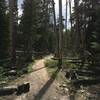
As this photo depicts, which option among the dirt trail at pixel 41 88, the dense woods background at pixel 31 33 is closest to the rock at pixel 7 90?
the dirt trail at pixel 41 88

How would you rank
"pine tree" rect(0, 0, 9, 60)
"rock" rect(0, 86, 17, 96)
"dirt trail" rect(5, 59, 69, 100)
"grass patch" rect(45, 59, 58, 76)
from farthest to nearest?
1. "pine tree" rect(0, 0, 9, 60)
2. "grass patch" rect(45, 59, 58, 76)
3. "rock" rect(0, 86, 17, 96)
4. "dirt trail" rect(5, 59, 69, 100)

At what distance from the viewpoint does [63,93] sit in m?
12.9

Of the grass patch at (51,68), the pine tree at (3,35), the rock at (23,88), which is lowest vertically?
the rock at (23,88)

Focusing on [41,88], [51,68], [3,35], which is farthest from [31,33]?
[41,88]

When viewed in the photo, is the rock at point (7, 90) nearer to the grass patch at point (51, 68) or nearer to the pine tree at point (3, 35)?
the grass patch at point (51, 68)

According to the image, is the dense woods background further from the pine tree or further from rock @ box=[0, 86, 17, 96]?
rock @ box=[0, 86, 17, 96]

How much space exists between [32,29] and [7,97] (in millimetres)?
20604

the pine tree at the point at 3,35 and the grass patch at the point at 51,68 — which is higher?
the pine tree at the point at 3,35

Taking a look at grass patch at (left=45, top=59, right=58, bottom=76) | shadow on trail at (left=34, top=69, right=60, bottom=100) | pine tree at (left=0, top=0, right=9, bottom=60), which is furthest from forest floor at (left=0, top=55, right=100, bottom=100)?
pine tree at (left=0, top=0, right=9, bottom=60)

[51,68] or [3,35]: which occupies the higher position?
[3,35]

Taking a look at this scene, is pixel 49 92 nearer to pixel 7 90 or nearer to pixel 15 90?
pixel 15 90

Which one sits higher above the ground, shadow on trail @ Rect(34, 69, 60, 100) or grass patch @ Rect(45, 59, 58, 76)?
grass patch @ Rect(45, 59, 58, 76)

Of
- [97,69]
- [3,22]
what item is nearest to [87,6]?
[3,22]

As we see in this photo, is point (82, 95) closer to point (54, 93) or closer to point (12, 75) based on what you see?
point (54, 93)
